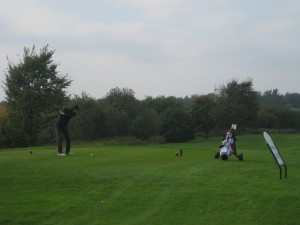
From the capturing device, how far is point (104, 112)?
261ft

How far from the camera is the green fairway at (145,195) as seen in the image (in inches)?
450

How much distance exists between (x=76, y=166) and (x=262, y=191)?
710 cm

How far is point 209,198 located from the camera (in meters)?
12.9

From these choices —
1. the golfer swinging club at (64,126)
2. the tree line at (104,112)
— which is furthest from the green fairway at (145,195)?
the tree line at (104,112)

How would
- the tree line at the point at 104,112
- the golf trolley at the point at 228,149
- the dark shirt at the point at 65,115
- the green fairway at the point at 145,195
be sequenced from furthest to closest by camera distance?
the tree line at the point at 104,112 < the dark shirt at the point at 65,115 < the golf trolley at the point at 228,149 < the green fairway at the point at 145,195

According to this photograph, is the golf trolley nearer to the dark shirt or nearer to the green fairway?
Result: the green fairway

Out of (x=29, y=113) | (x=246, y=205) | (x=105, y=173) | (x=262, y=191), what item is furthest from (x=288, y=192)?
(x=29, y=113)

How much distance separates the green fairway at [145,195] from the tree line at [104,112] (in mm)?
37653

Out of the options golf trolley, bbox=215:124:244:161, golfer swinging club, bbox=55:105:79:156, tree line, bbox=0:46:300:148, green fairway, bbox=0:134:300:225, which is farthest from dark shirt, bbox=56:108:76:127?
tree line, bbox=0:46:300:148

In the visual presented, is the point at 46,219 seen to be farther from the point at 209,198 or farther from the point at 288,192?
the point at 288,192

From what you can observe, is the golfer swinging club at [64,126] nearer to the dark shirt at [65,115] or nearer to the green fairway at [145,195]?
the dark shirt at [65,115]

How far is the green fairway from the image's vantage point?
37.5 feet

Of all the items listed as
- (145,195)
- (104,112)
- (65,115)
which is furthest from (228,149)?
(104,112)

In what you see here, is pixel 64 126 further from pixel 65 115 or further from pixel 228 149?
pixel 228 149
